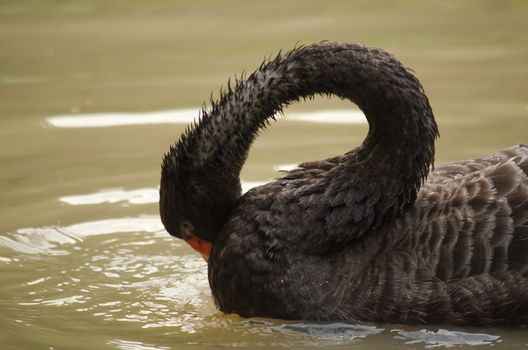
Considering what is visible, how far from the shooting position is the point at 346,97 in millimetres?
6434

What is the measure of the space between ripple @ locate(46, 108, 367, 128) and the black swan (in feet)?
9.38

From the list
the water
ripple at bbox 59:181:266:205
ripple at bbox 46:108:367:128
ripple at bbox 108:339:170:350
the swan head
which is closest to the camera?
ripple at bbox 108:339:170:350

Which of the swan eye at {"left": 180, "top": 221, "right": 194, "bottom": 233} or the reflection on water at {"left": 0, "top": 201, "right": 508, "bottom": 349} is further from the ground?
the swan eye at {"left": 180, "top": 221, "right": 194, "bottom": 233}

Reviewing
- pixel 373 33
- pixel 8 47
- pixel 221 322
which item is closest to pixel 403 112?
pixel 221 322

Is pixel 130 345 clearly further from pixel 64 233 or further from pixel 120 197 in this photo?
pixel 120 197

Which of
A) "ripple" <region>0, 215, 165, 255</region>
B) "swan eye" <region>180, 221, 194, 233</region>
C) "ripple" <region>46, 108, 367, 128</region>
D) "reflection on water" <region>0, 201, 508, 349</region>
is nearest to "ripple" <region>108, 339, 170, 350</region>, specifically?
"reflection on water" <region>0, 201, 508, 349</region>

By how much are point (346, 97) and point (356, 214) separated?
625mm

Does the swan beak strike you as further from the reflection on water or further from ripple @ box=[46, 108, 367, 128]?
ripple @ box=[46, 108, 367, 128]

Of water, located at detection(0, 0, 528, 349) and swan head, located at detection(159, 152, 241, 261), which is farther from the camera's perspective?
swan head, located at detection(159, 152, 241, 261)

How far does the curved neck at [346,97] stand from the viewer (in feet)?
20.4

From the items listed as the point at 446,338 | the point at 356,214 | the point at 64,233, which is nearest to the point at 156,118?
Answer: the point at 64,233

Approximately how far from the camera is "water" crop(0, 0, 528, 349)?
6.15 m

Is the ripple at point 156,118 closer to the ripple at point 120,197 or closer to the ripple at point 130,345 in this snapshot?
the ripple at point 120,197

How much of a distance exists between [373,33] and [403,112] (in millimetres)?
5528
